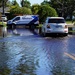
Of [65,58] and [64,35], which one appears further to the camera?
[64,35]

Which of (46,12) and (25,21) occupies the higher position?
(46,12)

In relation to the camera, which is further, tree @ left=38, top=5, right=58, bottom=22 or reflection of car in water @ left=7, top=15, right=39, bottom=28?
tree @ left=38, top=5, right=58, bottom=22

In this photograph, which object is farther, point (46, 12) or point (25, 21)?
point (46, 12)

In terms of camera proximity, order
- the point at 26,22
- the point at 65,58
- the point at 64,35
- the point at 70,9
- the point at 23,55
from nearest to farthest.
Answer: the point at 65,58 → the point at 23,55 → the point at 64,35 → the point at 26,22 → the point at 70,9

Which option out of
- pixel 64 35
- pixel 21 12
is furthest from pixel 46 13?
pixel 64 35

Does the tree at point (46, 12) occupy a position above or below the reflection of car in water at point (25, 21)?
above

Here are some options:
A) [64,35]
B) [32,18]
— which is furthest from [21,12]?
[64,35]

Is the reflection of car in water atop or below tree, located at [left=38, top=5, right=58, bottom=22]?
below

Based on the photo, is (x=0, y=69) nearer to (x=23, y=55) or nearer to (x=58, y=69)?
(x=58, y=69)

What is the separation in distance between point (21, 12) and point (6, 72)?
59220 mm

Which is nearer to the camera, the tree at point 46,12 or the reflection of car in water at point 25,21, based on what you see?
the reflection of car in water at point 25,21

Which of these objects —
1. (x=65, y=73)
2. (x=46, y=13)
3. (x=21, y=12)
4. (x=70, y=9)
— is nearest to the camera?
(x=65, y=73)

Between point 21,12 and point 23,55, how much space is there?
5450 centimetres

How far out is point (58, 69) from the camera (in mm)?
11867
